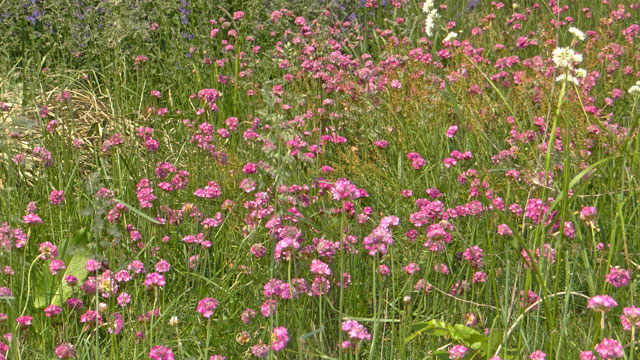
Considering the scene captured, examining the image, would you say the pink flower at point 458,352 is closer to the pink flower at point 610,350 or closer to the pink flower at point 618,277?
the pink flower at point 610,350

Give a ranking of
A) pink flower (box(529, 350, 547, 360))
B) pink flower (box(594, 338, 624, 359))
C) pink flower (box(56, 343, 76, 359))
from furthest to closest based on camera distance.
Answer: pink flower (box(56, 343, 76, 359))
pink flower (box(529, 350, 547, 360))
pink flower (box(594, 338, 624, 359))

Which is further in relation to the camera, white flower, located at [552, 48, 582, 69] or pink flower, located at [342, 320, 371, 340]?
white flower, located at [552, 48, 582, 69]

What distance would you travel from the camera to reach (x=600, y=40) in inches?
169

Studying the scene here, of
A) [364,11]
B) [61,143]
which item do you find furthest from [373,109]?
[364,11]

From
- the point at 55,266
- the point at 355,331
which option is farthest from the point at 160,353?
the point at 55,266

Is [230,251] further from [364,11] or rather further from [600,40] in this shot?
[364,11]

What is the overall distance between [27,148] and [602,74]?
3.20m

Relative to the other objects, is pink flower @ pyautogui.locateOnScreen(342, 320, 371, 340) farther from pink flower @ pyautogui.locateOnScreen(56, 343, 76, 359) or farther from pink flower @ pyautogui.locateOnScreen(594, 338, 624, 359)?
pink flower @ pyautogui.locateOnScreen(56, 343, 76, 359)

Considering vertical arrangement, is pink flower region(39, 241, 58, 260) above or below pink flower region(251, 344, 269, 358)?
above

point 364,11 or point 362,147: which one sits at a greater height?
point 364,11

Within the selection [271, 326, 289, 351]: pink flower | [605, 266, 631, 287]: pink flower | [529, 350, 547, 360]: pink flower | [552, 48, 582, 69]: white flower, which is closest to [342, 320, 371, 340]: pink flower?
[271, 326, 289, 351]: pink flower

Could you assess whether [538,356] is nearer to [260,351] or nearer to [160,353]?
[260,351]

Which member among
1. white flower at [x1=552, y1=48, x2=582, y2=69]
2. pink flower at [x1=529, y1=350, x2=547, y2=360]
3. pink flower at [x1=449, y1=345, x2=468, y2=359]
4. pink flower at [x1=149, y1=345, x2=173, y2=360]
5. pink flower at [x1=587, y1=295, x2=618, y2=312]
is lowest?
pink flower at [x1=149, y1=345, x2=173, y2=360]

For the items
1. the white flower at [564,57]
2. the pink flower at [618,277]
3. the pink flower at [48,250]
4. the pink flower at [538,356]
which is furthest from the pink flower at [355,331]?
the pink flower at [48,250]
